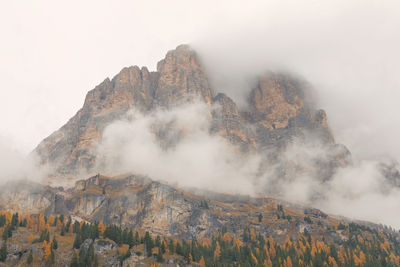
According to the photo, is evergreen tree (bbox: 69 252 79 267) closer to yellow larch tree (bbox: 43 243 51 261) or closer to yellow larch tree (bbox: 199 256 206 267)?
yellow larch tree (bbox: 43 243 51 261)

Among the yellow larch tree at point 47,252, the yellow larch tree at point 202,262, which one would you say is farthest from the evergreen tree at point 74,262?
the yellow larch tree at point 202,262

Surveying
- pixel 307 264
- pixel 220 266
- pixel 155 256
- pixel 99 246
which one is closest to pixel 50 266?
pixel 99 246

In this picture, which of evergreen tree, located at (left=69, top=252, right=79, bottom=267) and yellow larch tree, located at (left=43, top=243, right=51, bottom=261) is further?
yellow larch tree, located at (left=43, top=243, right=51, bottom=261)

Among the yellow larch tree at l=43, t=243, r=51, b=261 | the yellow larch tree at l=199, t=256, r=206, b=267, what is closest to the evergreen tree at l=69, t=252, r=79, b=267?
the yellow larch tree at l=43, t=243, r=51, b=261

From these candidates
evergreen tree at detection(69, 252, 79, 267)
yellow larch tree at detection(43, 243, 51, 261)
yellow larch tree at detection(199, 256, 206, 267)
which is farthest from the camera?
yellow larch tree at detection(199, 256, 206, 267)

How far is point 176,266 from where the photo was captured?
168m

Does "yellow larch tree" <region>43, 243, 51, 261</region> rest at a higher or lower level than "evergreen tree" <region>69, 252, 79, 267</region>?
higher

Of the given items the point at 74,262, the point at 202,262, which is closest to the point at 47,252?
the point at 74,262

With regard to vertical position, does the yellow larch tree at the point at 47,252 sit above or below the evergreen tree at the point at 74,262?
above

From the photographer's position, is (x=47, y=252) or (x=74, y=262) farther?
(x=47, y=252)

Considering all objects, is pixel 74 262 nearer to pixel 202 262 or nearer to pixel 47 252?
pixel 47 252

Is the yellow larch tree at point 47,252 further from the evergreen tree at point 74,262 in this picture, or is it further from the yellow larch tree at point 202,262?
the yellow larch tree at point 202,262

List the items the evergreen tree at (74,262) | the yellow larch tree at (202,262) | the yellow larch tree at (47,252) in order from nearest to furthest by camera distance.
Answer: the evergreen tree at (74,262), the yellow larch tree at (47,252), the yellow larch tree at (202,262)

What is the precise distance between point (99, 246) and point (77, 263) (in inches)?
978
